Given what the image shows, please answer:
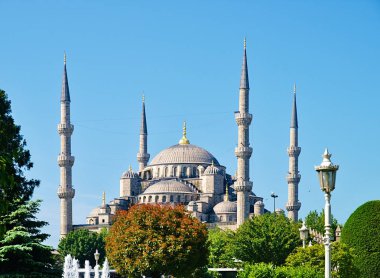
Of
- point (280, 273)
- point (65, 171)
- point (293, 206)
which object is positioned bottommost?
point (280, 273)

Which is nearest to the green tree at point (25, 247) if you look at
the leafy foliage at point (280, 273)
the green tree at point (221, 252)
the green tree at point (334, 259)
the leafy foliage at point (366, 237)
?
the leafy foliage at point (280, 273)

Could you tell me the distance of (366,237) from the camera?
38094 mm

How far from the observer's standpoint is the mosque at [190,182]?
3324 inches

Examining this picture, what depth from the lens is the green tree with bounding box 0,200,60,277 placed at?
30562 mm

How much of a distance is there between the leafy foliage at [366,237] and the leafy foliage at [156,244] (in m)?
6.85

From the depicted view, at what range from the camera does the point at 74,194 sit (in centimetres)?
8500

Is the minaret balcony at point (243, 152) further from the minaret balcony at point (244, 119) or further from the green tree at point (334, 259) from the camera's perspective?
the green tree at point (334, 259)

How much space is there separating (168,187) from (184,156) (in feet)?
27.0

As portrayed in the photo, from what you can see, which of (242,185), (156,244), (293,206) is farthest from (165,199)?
(156,244)

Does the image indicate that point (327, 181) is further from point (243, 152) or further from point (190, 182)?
point (190, 182)

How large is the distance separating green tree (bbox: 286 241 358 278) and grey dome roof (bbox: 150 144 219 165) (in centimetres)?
6864

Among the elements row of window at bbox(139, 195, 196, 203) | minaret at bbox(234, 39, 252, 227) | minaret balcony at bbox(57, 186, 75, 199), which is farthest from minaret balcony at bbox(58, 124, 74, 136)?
row of window at bbox(139, 195, 196, 203)

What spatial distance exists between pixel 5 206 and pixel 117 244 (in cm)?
2304

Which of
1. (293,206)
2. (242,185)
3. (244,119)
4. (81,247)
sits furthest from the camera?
(293,206)
